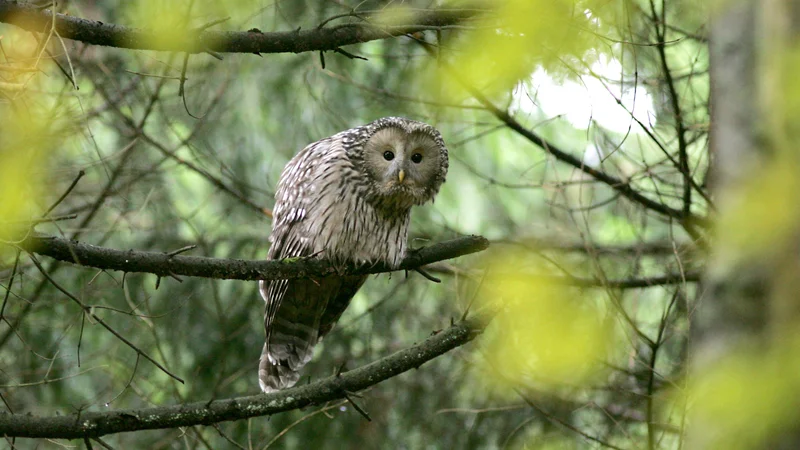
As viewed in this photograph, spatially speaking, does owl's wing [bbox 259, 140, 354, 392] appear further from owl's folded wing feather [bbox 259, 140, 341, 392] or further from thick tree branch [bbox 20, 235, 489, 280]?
thick tree branch [bbox 20, 235, 489, 280]

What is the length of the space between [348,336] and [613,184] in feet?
6.49

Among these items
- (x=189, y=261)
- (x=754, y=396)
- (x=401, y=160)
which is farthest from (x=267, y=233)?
(x=754, y=396)

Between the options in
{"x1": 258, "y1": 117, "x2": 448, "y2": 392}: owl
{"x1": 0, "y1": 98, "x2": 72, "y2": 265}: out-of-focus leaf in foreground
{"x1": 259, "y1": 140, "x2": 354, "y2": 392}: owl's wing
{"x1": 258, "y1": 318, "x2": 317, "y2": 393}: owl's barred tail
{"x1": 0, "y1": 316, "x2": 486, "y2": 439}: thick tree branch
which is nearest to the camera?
{"x1": 0, "y1": 98, "x2": 72, "y2": 265}: out-of-focus leaf in foreground

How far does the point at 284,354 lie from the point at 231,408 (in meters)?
1.51

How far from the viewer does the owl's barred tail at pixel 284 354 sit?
465 centimetres

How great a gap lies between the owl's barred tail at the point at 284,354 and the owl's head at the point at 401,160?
891 millimetres

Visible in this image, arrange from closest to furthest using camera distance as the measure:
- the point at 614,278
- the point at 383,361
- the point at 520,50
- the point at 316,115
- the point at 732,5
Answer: the point at 732,5, the point at 520,50, the point at 383,361, the point at 614,278, the point at 316,115

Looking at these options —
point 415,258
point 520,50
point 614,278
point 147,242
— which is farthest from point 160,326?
point 520,50

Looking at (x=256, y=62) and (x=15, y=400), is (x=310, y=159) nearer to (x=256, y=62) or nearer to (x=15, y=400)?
(x=256, y=62)

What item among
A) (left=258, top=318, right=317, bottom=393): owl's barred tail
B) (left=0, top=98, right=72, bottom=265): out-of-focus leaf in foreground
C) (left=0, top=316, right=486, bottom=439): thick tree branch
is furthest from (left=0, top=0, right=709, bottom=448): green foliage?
(left=0, top=98, right=72, bottom=265): out-of-focus leaf in foreground

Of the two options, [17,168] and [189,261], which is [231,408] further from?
[17,168]

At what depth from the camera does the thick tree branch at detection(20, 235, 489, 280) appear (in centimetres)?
278

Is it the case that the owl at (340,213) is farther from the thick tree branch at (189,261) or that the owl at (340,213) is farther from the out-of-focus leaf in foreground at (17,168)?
the out-of-focus leaf in foreground at (17,168)

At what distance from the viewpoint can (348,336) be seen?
5453 mm
